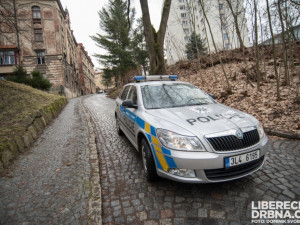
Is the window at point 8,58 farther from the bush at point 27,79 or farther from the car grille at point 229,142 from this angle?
the car grille at point 229,142

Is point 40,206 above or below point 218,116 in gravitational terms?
below

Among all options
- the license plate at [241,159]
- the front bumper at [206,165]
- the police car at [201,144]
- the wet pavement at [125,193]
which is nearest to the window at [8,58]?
the wet pavement at [125,193]

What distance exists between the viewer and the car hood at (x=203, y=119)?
241 centimetres

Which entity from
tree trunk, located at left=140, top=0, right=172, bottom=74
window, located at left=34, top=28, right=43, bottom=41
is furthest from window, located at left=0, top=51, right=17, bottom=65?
tree trunk, located at left=140, top=0, right=172, bottom=74

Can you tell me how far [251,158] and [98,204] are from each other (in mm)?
2211

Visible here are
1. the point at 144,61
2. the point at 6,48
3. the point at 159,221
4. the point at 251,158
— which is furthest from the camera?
the point at 6,48

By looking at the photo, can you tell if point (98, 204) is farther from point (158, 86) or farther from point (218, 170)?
point (158, 86)

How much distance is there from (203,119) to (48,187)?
2764 mm

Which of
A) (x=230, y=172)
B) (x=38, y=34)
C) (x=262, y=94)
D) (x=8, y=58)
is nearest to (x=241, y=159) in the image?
(x=230, y=172)

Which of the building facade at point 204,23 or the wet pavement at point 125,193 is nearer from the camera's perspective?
the wet pavement at point 125,193

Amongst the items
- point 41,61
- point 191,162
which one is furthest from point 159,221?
point 41,61

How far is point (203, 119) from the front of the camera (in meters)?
2.67

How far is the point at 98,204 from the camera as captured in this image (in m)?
2.41

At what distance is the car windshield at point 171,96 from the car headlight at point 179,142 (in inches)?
39.2
